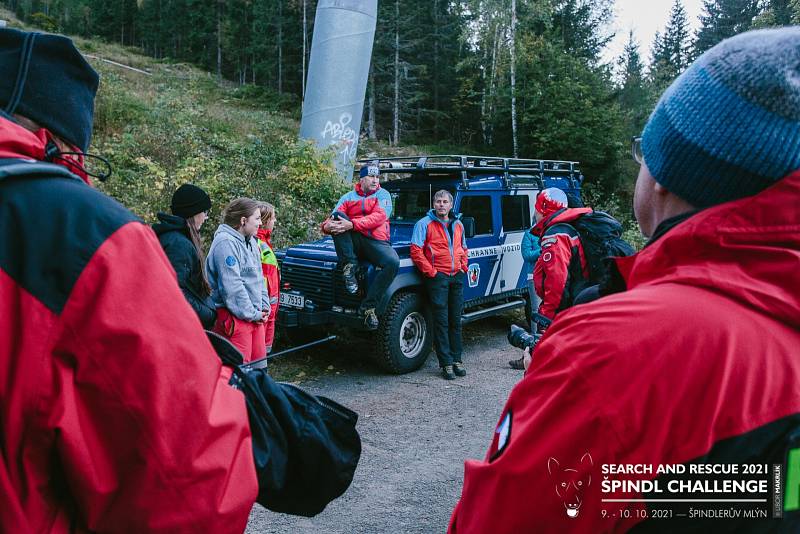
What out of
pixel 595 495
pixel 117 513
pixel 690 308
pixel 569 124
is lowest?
pixel 117 513

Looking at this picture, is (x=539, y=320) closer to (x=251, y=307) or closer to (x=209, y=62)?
(x=251, y=307)

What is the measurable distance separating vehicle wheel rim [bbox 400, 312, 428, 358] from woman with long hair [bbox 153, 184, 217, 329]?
295 centimetres

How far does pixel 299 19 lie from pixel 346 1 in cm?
2738

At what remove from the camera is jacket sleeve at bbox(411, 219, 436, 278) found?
22.2 feet

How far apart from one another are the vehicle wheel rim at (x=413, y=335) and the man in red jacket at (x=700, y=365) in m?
5.88

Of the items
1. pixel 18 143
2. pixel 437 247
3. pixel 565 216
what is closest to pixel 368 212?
pixel 437 247

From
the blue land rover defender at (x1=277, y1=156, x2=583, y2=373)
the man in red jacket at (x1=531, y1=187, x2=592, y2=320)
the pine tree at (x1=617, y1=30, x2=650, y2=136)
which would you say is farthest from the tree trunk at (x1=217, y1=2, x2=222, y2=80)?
the man in red jacket at (x1=531, y1=187, x2=592, y2=320)

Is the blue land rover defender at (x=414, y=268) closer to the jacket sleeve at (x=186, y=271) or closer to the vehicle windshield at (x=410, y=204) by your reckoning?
the vehicle windshield at (x=410, y=204)

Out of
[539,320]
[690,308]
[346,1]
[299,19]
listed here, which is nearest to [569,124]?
[346,1]

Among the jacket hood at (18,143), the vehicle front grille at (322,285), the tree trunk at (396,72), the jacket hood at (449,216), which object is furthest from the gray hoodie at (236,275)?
the tree trunk at (396,72)

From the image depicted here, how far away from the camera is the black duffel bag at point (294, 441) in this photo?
133cm

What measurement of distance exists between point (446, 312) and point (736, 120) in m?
5.91

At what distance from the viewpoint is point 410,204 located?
826 cm

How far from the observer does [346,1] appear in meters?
13.2
